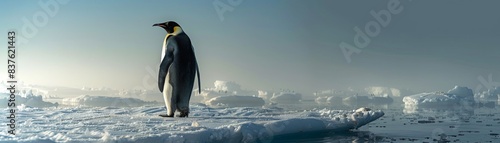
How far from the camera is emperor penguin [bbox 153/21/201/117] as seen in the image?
31.1 ft

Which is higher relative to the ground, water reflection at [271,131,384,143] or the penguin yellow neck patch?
the penguin yellow neck patch

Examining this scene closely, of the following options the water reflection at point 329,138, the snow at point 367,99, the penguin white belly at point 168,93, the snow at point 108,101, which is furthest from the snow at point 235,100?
the penguin white belly at point 168,93

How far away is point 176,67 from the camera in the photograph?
9.48 meters

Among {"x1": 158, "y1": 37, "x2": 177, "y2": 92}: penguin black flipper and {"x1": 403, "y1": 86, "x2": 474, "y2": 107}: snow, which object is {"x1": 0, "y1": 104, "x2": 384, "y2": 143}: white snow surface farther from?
{"x1": 403, "y1": 86, "x2": 474, "y2": 107}: snow

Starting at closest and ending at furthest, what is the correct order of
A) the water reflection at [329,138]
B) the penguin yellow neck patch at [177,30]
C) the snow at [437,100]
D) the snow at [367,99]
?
the penguin yellow neck patch at [177,30] → the water reflection at [329,138] → the snow at [437,100] → the snow at [367,99]

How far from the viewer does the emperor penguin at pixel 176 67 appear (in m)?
9.47

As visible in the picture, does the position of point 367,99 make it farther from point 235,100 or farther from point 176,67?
point 176,67

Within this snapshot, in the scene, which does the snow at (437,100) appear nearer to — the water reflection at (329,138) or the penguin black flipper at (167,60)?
the water reflection at (329,138)

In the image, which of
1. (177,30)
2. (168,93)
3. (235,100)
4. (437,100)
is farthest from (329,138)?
(437,100)

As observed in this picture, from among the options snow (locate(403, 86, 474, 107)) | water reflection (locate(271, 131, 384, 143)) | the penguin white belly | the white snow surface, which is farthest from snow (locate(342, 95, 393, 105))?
the penguin white belly

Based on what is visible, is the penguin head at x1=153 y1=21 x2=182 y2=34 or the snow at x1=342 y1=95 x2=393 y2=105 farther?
the snow at x1=342 y1=95 x2=393 y2=105

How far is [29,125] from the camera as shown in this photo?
9.59 meters

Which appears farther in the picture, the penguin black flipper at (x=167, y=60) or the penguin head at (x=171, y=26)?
the penguin head at (x=171, y=26)

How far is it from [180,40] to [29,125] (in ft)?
11.6
